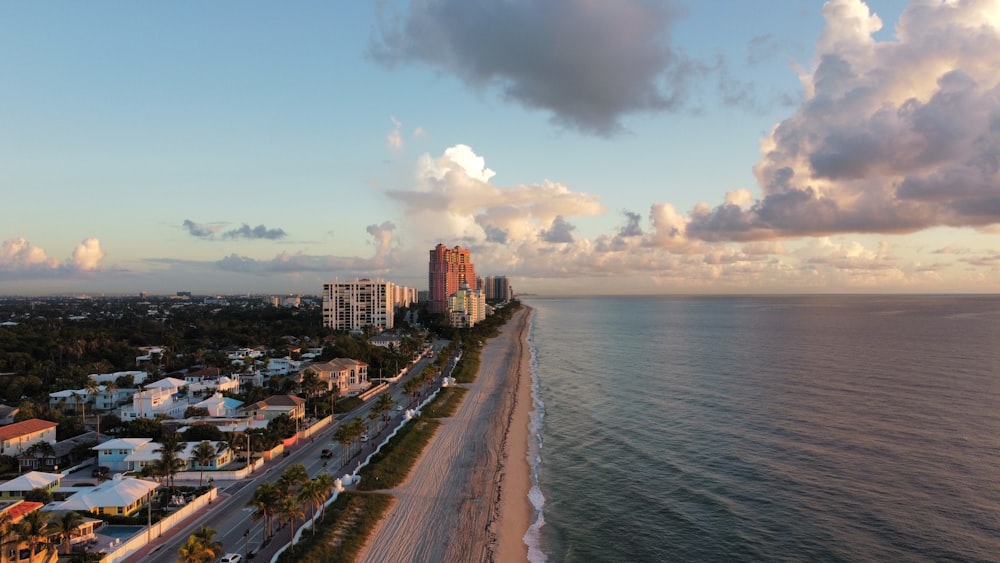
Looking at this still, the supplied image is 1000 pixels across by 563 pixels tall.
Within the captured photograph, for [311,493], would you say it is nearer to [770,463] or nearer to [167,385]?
[770,463]

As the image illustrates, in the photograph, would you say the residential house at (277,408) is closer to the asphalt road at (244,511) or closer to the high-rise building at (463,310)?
the asphalt road at (244,511)

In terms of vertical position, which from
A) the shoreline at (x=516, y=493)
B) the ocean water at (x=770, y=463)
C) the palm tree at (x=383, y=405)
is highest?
the palm tree at (x=383, y=405)

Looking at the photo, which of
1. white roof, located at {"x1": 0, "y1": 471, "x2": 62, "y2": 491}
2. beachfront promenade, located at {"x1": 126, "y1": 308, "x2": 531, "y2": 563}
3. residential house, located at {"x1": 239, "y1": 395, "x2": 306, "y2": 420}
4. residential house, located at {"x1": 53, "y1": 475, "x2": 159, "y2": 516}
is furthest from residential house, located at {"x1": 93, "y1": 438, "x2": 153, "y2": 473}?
residential house, located at {"x1": 239, "y1": 395, "x2": 306, "y2": 420}

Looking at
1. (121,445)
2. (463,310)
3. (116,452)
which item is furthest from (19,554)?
(463,310)

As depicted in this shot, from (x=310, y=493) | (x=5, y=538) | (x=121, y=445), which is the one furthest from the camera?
(x=121, y=445)

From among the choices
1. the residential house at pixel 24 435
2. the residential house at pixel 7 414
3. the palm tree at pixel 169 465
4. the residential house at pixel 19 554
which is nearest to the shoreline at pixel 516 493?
the residential house at pixel 19 554
